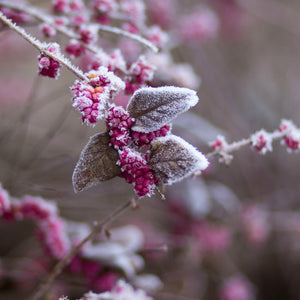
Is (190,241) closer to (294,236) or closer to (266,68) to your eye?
(294,236)

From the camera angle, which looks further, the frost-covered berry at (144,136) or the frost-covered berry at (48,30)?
the frost-covered berry at (48,30)

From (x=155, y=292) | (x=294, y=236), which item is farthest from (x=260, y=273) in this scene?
(x=155, y=292)

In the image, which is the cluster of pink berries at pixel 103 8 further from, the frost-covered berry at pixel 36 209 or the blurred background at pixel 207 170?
the frost-covered berry at pixel 36 209

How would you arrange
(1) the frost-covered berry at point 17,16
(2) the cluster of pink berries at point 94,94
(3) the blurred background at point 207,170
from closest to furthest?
(2) the cluster of pink berries at point 94,94, (1) the frost-covered berry at point 17,16, (3) the blurred background at point 207,170

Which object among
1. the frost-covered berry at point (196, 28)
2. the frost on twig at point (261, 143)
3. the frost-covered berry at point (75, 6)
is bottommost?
the frost on twig at point (261, 143)

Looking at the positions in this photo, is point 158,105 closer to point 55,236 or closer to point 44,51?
point 44,51

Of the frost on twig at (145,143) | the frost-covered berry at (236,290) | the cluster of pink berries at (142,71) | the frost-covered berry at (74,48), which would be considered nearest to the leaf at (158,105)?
the frost on twig at (145,143)

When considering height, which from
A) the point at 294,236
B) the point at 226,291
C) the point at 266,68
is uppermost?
the point at 266,68
